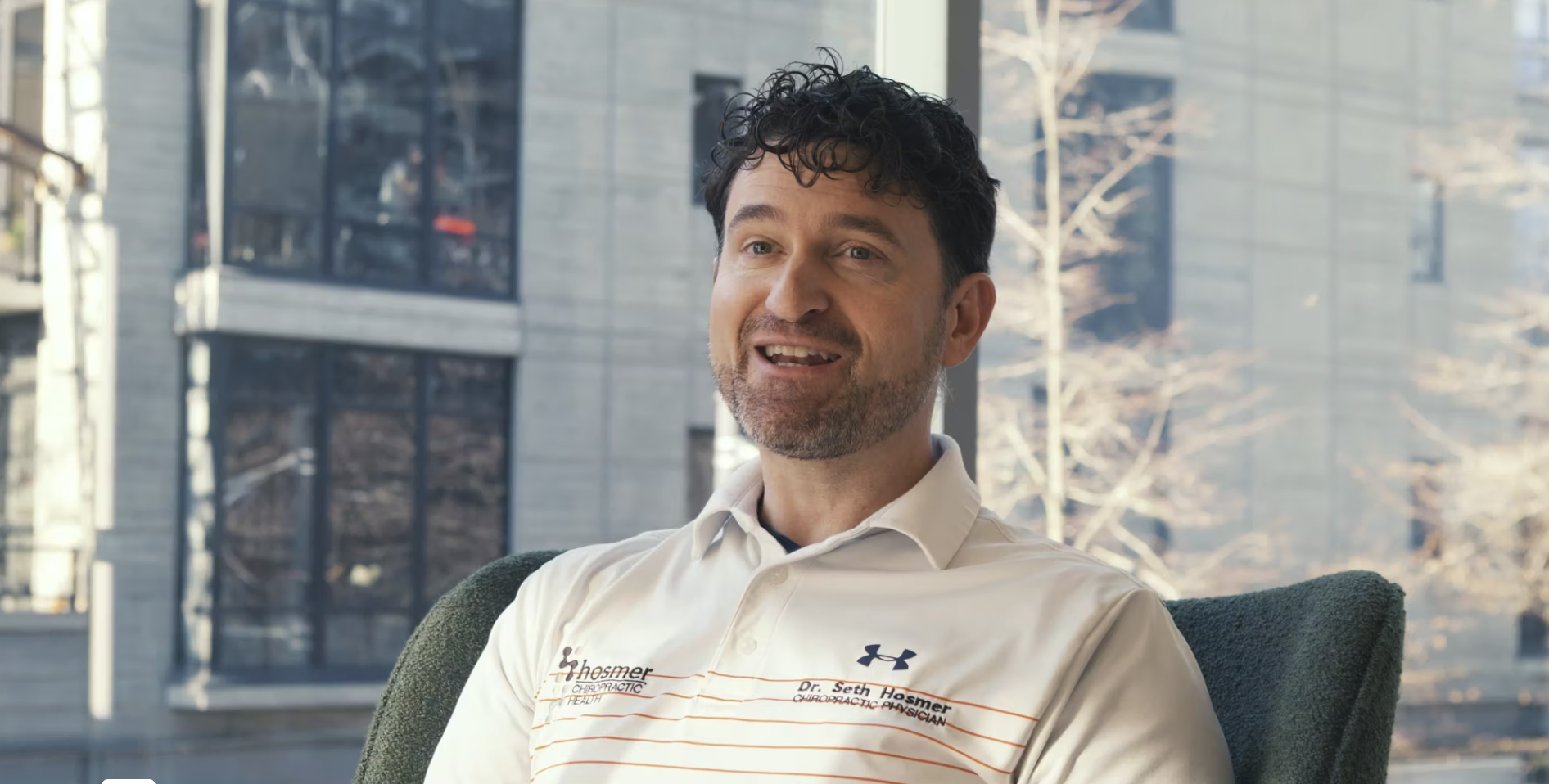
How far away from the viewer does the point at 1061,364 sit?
557cm

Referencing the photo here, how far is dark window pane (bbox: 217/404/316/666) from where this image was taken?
17.3 feet

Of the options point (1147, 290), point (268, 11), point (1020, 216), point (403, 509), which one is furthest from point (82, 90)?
point (1147, 290)

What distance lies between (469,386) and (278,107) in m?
1.27

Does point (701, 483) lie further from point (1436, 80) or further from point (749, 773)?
point (749, 773)

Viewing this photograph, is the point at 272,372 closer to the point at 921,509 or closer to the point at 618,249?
the point at 618,249

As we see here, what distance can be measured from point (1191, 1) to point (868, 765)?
5.67m

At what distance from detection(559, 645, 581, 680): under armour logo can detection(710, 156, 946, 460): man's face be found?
0.22m

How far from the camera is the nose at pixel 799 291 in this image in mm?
1153

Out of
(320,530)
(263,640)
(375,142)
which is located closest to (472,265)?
(375,142)

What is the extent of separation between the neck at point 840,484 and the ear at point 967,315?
0.27 feet

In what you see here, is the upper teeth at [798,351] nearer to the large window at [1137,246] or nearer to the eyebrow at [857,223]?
the eyebrow at [857,223]

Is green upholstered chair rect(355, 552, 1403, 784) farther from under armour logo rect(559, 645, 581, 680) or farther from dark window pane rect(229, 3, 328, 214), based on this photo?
dark window pane rect(229, 3, 328, 214)

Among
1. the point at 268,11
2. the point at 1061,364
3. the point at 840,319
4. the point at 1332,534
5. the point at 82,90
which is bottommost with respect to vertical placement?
the point at 1332,534

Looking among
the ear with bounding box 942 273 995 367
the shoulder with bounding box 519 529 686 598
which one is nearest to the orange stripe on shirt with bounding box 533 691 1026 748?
the shoulder with bounding box 519 529 686 598
